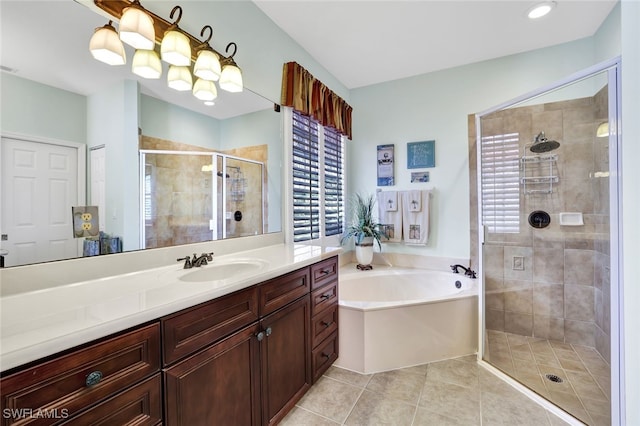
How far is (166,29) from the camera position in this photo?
137 centimetres

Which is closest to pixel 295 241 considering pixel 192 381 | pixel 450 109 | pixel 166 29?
pixel 192 381

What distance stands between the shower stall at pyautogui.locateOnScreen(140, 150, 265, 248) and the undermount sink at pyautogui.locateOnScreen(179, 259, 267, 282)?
23 cm

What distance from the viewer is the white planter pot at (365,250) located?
117 inches


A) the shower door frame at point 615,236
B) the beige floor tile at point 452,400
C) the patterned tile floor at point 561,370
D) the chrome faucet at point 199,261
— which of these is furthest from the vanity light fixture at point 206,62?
the patterned tile floor at point 561,370

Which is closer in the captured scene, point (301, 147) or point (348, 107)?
point (301, 147)

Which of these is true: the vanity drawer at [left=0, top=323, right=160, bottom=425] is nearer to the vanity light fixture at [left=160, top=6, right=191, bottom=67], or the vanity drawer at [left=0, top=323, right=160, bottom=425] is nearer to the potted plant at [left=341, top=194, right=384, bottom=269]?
the vanity light fixture at [left=160, top=6, right=191, bottom=67]

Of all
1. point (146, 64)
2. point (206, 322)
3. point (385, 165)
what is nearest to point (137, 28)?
point (146, 64)

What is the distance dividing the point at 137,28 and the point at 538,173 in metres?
3.08

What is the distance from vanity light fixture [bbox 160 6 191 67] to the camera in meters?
1.31

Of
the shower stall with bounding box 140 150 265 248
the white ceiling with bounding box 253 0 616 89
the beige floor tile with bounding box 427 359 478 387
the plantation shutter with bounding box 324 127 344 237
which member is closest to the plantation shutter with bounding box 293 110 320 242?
the plantation shutter with bounding box 324 127 344 237

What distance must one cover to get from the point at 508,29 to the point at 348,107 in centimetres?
158

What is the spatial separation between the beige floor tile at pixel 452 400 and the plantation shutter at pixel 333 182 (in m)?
1.60

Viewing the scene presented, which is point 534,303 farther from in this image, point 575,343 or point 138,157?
point 138,157

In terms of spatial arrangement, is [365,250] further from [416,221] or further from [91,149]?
[91,149]
